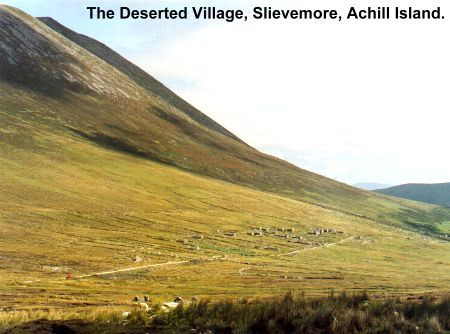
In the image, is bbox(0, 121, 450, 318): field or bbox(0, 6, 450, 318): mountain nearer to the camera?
bbox(0, 121, 450, 318): field

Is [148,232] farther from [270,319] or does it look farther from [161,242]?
[270,319]

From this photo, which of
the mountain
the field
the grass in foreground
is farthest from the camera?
the mountain

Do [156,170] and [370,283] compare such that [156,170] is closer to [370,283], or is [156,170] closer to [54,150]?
[54,150]

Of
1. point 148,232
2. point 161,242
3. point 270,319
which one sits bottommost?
point 161,242

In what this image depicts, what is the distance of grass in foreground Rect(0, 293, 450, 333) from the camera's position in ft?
59.4

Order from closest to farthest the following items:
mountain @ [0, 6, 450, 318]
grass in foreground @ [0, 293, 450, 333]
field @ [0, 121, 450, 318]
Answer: grass in foreground @ [0, 293, 450, 333]
field @ [0, 121, 450, 318]
mountain @ [0, 6, 450, 318]

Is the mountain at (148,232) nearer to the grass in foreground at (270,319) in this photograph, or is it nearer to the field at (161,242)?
the field at (161,242)

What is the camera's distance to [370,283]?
204 feet

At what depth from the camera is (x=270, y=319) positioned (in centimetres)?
1855

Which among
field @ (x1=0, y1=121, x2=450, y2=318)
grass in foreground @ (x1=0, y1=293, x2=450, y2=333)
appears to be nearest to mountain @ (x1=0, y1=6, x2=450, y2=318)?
field @ (x1=0, y1=121, x2=450, y2=318)

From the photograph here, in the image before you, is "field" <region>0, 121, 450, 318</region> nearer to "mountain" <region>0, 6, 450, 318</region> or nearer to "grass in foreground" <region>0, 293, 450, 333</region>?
"mountain" <region>0, 6, 450, 318</region>

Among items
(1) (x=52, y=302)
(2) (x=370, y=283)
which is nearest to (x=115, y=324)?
(1) (x=52, y=302)

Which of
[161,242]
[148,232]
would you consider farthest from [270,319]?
[148,232]

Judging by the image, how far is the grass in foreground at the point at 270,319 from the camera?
1809 cm
